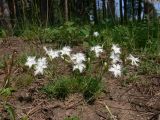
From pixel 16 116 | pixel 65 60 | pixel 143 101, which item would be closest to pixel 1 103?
pixel 16 116

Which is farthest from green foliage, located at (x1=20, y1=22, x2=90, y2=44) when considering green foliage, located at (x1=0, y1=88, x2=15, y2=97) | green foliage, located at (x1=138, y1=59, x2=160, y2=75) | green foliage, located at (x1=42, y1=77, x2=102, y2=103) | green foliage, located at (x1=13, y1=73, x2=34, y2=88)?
green foliage, located at (x1=0, y1=88, x2=15, y2=97)

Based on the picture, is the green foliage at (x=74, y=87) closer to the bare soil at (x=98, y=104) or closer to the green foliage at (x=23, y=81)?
the bare soil at (x=98, y=104)

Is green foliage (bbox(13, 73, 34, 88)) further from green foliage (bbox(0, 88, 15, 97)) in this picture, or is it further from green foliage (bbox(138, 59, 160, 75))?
green foliage (bbox(138, 59, 160, 75))

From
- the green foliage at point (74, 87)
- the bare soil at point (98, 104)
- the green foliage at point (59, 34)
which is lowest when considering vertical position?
the bare soil at point (98, 104)

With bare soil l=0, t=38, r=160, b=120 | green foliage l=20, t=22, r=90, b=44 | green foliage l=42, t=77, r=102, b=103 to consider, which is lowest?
bare soil l=0, t=38, r=160, b=120

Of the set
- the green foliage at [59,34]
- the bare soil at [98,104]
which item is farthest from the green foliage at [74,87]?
the green foliage at [59,34]

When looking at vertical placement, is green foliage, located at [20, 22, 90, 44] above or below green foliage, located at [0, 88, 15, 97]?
above
